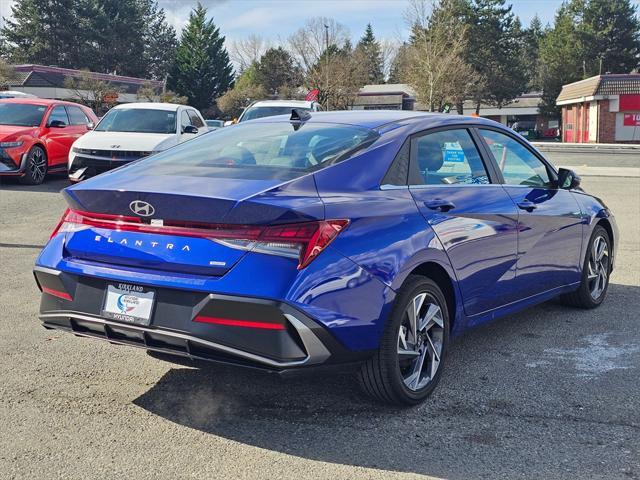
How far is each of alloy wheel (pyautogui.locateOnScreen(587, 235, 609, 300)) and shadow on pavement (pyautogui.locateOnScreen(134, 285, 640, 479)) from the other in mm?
1155

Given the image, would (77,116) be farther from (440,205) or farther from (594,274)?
(440,205)

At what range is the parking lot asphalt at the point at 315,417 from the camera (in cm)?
327

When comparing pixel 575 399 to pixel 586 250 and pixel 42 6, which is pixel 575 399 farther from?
pixel 42 6

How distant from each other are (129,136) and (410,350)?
10485 millimetres

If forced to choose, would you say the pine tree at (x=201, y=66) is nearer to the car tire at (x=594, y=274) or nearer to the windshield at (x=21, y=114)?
the windshield at (x=21, y=114)

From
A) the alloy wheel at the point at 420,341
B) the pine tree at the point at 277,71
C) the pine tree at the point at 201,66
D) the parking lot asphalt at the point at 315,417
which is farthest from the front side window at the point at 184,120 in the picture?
the pine tree at the point at 201,66

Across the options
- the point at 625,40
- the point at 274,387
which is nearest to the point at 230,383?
the point at 274,387

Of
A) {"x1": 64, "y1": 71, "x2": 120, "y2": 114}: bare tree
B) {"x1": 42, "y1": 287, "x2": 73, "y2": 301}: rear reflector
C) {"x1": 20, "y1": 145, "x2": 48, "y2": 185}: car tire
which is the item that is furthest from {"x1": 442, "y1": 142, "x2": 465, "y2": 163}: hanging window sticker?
{"x1": 64, "y1": 71, "x2": 120, "y2": 114}: bare tree

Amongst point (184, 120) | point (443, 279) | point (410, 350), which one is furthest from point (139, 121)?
point (410, 350)

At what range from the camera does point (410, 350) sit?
12.8ft

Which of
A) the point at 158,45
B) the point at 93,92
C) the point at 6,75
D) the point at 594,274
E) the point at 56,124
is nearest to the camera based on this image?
the point at 594,274

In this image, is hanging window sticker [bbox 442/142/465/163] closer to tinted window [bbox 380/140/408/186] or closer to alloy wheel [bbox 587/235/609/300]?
tinted window [bbox 380/140/408/186]

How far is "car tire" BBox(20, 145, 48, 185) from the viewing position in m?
13.9

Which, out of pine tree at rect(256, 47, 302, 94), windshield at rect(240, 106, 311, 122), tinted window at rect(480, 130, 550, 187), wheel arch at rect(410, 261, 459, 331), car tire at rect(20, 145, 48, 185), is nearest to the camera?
wheel arch at rect(410, 261, 459, 331)
